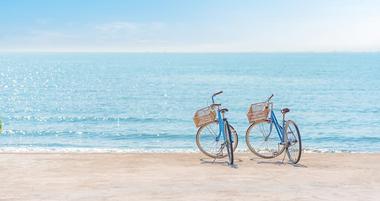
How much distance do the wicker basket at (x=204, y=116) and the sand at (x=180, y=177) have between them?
0.76 m

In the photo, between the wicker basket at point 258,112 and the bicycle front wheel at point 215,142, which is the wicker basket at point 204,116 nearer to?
the bicycle front wheel at point 215,142

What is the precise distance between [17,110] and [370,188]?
50.4m

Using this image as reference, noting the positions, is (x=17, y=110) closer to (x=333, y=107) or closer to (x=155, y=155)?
(x=333, y=107)

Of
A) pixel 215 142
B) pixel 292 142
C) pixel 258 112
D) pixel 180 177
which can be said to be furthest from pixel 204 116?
pixel 180 177

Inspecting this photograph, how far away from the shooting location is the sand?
8.53 meters

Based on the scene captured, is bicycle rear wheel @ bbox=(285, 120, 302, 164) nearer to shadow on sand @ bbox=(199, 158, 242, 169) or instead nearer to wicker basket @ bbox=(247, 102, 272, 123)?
wicker basket @ bbox=(247, 102, 272, 123)

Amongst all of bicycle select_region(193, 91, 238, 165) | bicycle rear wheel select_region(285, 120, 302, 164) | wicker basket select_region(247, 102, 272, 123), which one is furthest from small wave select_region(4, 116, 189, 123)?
bicycle rear wheel select_region(285, 120, 302, 164)

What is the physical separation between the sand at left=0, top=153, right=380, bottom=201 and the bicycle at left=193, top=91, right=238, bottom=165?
301 millimetres

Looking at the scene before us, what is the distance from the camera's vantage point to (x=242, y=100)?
6456 cm

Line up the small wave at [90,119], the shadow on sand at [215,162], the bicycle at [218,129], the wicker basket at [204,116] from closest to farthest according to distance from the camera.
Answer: the shadow on sand at [215,162], the bicycle at [218,129], the wicker basket at [204,116], the small wave at [90,119]

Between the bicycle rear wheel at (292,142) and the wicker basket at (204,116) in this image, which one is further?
the wicker basket at (204,116)

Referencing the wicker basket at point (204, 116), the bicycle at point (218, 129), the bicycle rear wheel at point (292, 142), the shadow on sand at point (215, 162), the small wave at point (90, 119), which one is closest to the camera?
the shadow on sand at point (215, 162)

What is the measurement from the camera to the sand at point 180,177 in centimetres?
853

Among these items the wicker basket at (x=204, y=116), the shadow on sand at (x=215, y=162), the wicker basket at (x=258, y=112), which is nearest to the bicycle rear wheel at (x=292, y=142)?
the wicker basket at (x=258, y=112)
